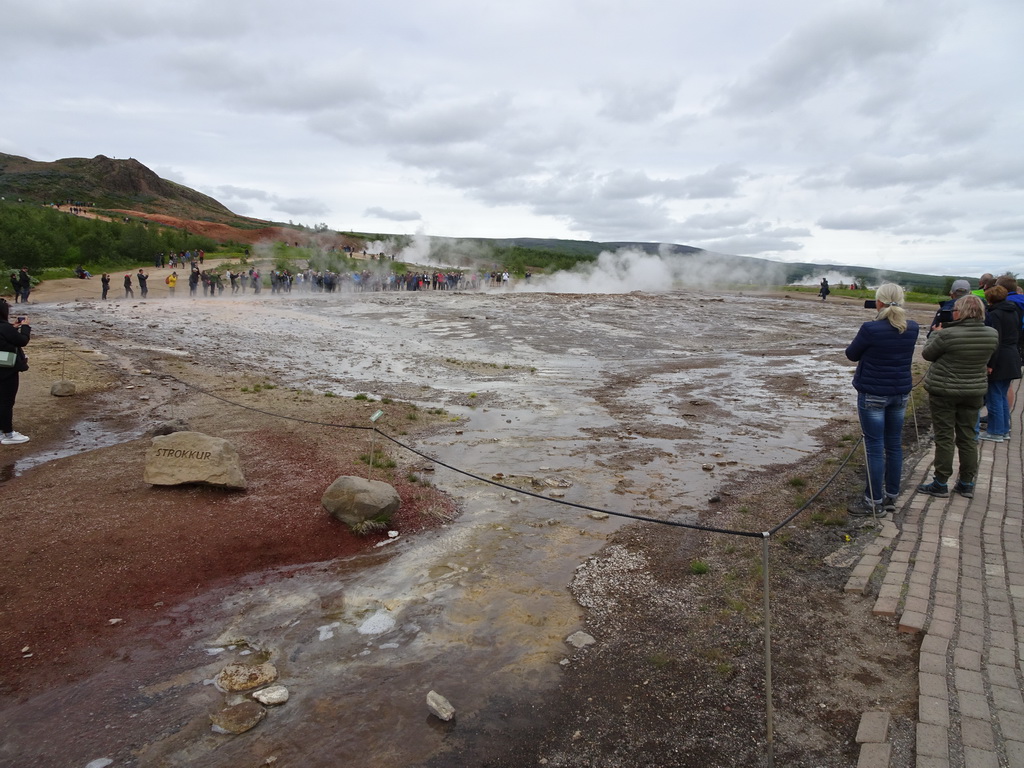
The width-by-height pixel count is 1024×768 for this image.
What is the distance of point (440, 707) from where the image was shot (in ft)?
11.9

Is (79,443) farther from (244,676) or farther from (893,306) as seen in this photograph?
(893,306)

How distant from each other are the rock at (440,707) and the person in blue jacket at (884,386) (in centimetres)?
410

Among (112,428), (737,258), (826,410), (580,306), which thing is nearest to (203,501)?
(112,428)

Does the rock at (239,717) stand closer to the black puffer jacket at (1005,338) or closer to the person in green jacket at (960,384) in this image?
the person in green jacket at (960,384)

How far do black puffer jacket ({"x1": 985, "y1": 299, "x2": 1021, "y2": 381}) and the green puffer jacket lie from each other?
1.67m

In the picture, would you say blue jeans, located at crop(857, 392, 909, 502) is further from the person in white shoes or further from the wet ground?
the person in white shoes

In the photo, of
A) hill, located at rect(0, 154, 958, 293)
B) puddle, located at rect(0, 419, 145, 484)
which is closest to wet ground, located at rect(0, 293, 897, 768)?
puddle, located at rect(0, 419, 145, 484)

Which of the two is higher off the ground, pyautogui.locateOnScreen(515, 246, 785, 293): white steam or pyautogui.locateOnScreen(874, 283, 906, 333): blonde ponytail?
pyautogui.locateOnScreen(515, 246, 785, 293): white steam

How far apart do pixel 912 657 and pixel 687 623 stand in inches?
53.0

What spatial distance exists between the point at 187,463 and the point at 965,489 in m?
7.79

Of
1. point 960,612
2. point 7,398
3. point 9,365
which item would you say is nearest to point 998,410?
point 960,612

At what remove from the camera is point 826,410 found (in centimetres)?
1224

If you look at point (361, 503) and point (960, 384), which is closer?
point (960, 384)

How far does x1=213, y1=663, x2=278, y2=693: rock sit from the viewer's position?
3.93 m
